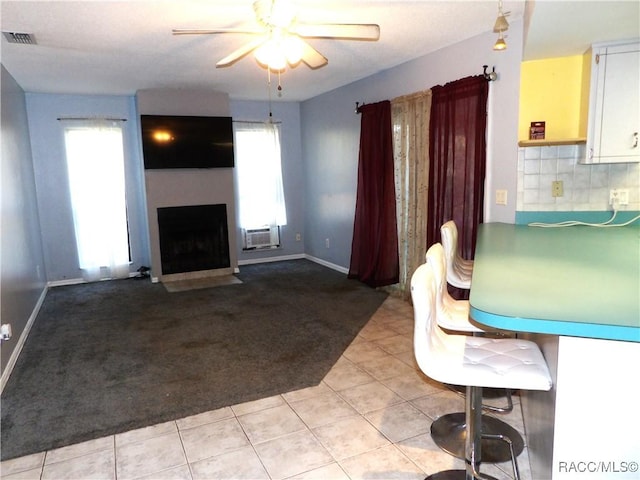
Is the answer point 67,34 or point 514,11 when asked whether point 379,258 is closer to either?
point 514,11

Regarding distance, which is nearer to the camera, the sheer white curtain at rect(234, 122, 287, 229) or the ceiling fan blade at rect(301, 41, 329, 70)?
the ceiling fan blade at rect(301, 41, 329, 70)

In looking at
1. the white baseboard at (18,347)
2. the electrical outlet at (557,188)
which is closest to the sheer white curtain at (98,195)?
the white baseboard at (18,347)

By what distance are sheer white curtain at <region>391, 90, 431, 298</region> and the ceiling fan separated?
166cm

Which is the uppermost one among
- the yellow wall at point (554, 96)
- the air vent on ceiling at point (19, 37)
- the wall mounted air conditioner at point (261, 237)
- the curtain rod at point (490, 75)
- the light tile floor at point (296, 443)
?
the air vent on ceiling at point (19, 37)

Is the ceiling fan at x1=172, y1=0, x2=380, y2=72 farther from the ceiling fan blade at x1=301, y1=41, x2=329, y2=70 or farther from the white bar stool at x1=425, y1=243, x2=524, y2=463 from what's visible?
the white bar stool at x1=425, y1=243, x2=524, y2=463

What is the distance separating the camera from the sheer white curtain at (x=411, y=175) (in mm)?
4281

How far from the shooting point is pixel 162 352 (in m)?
3.56

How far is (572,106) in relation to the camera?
321cm

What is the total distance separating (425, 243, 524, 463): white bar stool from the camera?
2.08m

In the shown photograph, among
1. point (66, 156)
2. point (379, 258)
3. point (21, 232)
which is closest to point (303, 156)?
point (379, 258)

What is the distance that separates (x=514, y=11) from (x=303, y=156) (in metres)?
4.25

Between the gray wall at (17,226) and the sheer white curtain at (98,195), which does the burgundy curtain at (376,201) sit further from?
the gray wall at (17,226)

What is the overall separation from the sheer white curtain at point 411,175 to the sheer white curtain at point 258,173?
249 cm

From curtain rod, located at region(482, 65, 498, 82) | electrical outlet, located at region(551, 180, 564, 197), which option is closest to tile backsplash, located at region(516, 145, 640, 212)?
electrical outlet, located at region(551, 180, 564, 197)
